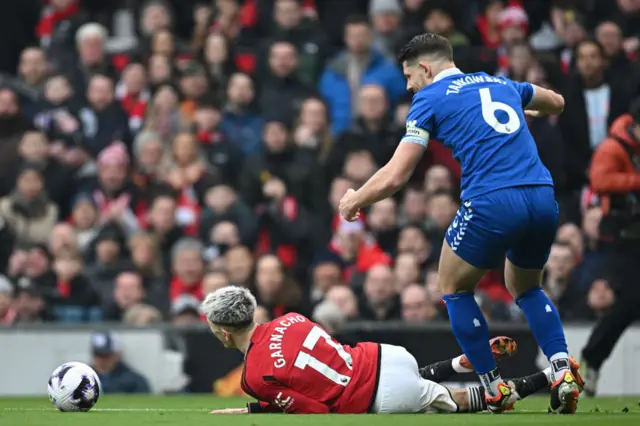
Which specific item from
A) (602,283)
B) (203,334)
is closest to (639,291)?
(602,283)

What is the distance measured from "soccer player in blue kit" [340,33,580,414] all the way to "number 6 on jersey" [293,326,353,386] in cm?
69

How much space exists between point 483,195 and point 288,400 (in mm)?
1687

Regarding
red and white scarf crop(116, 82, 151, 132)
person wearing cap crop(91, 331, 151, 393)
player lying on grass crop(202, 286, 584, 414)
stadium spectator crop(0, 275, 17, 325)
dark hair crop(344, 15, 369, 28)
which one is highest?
dark hair crop(344, 15, 369, 28)

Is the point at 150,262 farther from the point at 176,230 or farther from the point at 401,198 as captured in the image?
the point at 401,198

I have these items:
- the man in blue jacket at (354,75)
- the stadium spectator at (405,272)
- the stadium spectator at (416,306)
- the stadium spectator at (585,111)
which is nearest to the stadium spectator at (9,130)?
the man in blue jacket at (354,75)

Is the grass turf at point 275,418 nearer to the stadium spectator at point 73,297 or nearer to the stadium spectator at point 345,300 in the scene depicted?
the stadium spectator at point 345,300

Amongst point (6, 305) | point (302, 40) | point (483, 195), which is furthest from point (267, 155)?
point (483, 195)

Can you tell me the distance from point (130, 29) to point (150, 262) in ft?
15.5

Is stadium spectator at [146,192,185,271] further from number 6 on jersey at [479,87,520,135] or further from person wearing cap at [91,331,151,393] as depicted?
number 6 on jersey at [479,87,520,135]

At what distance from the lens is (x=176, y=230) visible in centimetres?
1440

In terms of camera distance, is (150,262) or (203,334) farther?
(150,262)

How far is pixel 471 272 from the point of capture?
8.01m

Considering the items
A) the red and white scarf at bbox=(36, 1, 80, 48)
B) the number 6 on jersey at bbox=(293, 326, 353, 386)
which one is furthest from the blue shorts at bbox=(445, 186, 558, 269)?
the red and white scarf at bbox=(36, 1, 80, 48)

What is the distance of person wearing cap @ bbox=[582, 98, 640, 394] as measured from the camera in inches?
425
